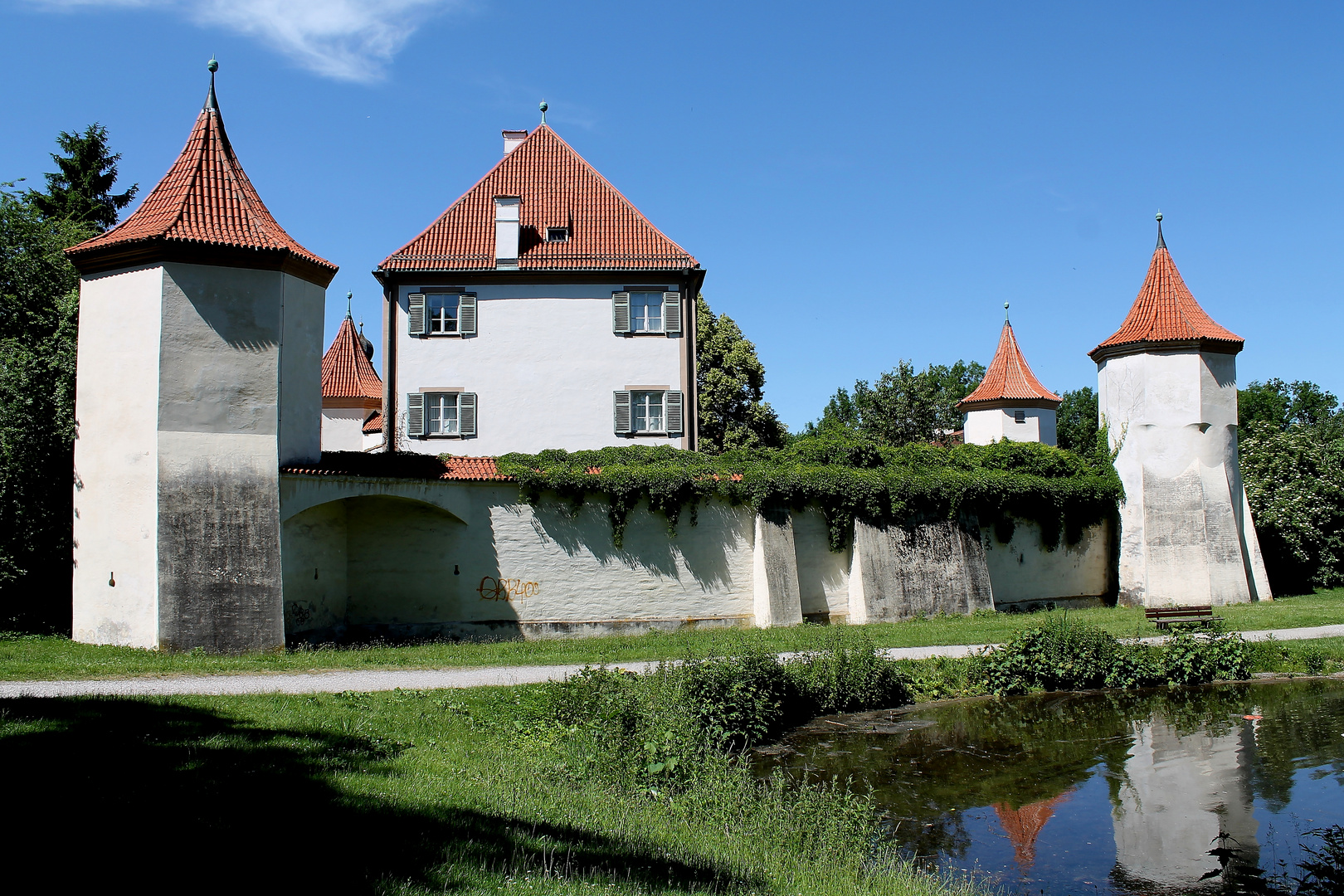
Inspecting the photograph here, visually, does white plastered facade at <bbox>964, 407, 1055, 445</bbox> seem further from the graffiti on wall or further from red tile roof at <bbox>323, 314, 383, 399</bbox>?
the graffiti on wall

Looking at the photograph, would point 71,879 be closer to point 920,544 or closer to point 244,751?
point 244,751

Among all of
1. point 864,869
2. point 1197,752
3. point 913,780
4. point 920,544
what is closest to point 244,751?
point 864,869

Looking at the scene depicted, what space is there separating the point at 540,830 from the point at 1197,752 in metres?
9.71

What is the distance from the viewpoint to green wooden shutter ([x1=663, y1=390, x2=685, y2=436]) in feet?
88.9

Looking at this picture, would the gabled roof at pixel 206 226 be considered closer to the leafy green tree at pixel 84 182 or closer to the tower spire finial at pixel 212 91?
the tower spire finial at pixel 212 91

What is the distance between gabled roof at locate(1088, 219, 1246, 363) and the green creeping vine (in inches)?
136

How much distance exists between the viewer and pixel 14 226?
21297 millimetres

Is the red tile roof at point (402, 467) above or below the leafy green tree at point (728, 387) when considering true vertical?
below

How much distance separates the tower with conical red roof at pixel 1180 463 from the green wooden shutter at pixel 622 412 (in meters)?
14.1

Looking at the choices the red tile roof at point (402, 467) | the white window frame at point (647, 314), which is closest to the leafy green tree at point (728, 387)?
the white window frame at point (647, 314)

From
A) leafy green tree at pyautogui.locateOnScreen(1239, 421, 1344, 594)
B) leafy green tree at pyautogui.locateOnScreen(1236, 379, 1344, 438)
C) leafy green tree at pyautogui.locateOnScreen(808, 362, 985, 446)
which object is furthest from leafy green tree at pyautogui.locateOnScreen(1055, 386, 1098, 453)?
leafy green tree at pyautogui.locateOnScreen(1239, 421, 1344, 594)

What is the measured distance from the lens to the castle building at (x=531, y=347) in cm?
2697

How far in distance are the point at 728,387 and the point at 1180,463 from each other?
1791 cm

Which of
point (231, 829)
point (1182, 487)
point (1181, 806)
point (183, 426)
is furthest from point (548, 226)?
point (231, 829)
